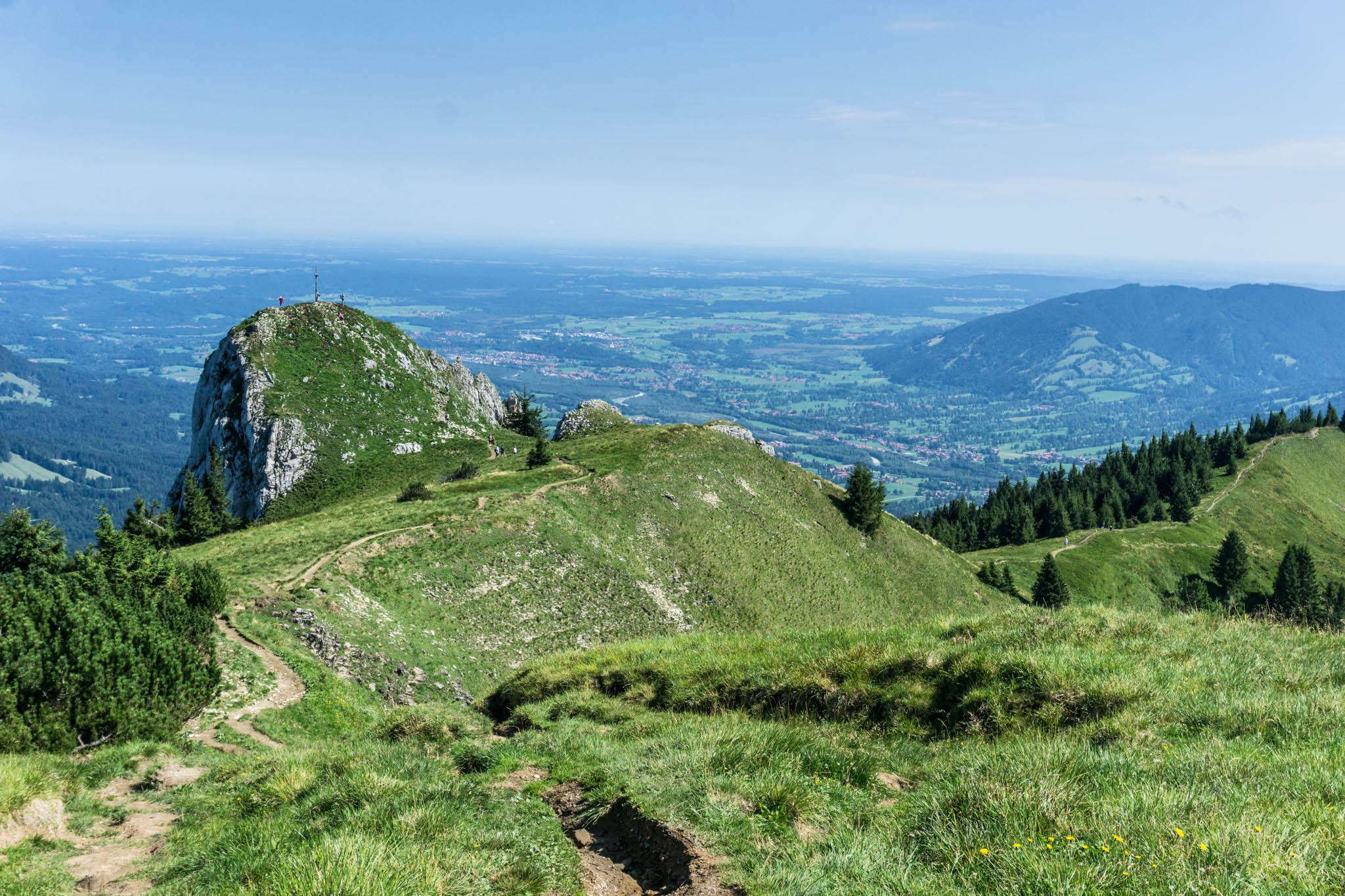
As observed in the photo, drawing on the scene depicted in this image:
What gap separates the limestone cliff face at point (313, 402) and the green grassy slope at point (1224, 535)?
7935 cm

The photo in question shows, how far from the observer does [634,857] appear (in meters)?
8.52

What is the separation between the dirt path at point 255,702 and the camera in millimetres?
21406

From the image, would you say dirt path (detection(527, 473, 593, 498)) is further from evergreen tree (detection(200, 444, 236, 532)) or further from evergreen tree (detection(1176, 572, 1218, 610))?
evergreen tree (detection(1176, 572, 1218, 610))

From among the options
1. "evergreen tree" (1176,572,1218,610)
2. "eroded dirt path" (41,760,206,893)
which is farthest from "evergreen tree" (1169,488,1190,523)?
"eroded dirt path" (41,760,206,893)

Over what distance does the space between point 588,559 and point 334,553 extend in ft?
51.0

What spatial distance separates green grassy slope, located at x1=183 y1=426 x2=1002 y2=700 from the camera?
3553cm

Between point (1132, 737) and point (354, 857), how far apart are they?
948 cm

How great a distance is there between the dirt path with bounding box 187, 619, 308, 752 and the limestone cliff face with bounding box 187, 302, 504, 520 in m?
40.8

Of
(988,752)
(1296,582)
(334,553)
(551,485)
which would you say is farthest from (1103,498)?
(988,752)

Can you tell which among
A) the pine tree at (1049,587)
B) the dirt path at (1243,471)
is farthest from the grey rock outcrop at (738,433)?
the dirt path at (1243,471)

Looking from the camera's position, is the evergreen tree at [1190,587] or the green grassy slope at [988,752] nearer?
the green grassy slope at [988,752]

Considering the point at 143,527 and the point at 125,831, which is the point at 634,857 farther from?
the point at 143,527

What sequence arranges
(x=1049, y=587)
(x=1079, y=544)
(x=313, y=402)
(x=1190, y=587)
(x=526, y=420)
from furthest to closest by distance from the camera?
(x=1079, y=544) < (x=1190, y=587) < (x=526, y=420) < (x=1049, y=587) < (x=313, y=402)

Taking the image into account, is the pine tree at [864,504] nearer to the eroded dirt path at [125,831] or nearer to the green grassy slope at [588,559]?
the green grassy slope at [588,559]
